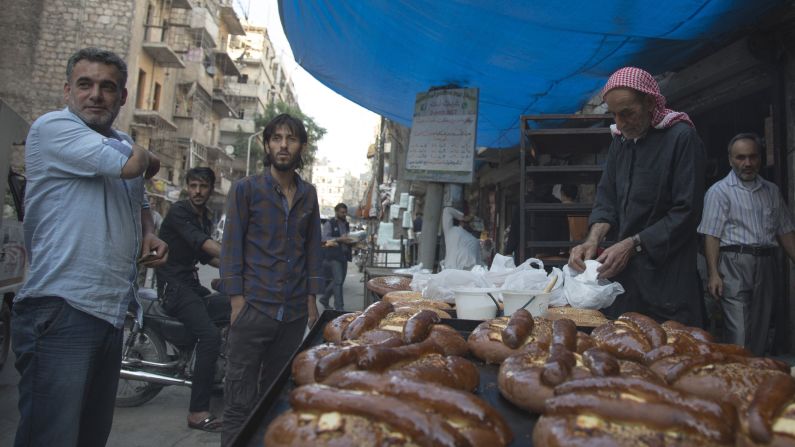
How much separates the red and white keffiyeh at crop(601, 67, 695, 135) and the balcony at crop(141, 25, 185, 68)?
27691 mm

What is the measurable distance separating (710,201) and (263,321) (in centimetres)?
328

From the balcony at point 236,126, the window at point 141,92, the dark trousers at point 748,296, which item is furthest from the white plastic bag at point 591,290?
the balcony at point 236,126

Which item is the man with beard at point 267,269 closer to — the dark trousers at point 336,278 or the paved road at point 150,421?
the paved road at point 150,421

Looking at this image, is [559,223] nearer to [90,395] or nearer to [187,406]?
[187,406]

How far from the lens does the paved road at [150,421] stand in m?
3.59

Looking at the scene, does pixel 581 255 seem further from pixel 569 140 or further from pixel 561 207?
pixel 569 140

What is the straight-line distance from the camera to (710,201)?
139 inches

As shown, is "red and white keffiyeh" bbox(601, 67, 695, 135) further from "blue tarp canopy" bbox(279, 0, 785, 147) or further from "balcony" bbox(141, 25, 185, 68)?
"balcony" bbox(141, 25, 185, 68)

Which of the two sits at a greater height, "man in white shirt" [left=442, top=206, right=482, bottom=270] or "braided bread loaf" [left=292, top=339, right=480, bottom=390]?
"man in white shirt" [left=442, top=206, right=482, bottom=270]

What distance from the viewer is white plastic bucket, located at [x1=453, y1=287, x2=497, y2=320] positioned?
2170mm

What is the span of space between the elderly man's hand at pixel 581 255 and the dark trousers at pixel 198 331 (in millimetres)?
2956

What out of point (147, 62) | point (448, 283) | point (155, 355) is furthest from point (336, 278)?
point (147, 62)

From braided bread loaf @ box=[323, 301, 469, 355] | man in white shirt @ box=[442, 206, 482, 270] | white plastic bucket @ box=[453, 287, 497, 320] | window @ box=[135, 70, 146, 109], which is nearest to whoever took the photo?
braided bread loaf @ box=[323, 301, 469, 355]

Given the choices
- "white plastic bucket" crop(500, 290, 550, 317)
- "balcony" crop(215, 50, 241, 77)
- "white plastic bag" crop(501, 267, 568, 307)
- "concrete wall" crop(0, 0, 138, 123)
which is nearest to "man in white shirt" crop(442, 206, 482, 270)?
"white plastic bag" crop(501, 267, 568, 307)
